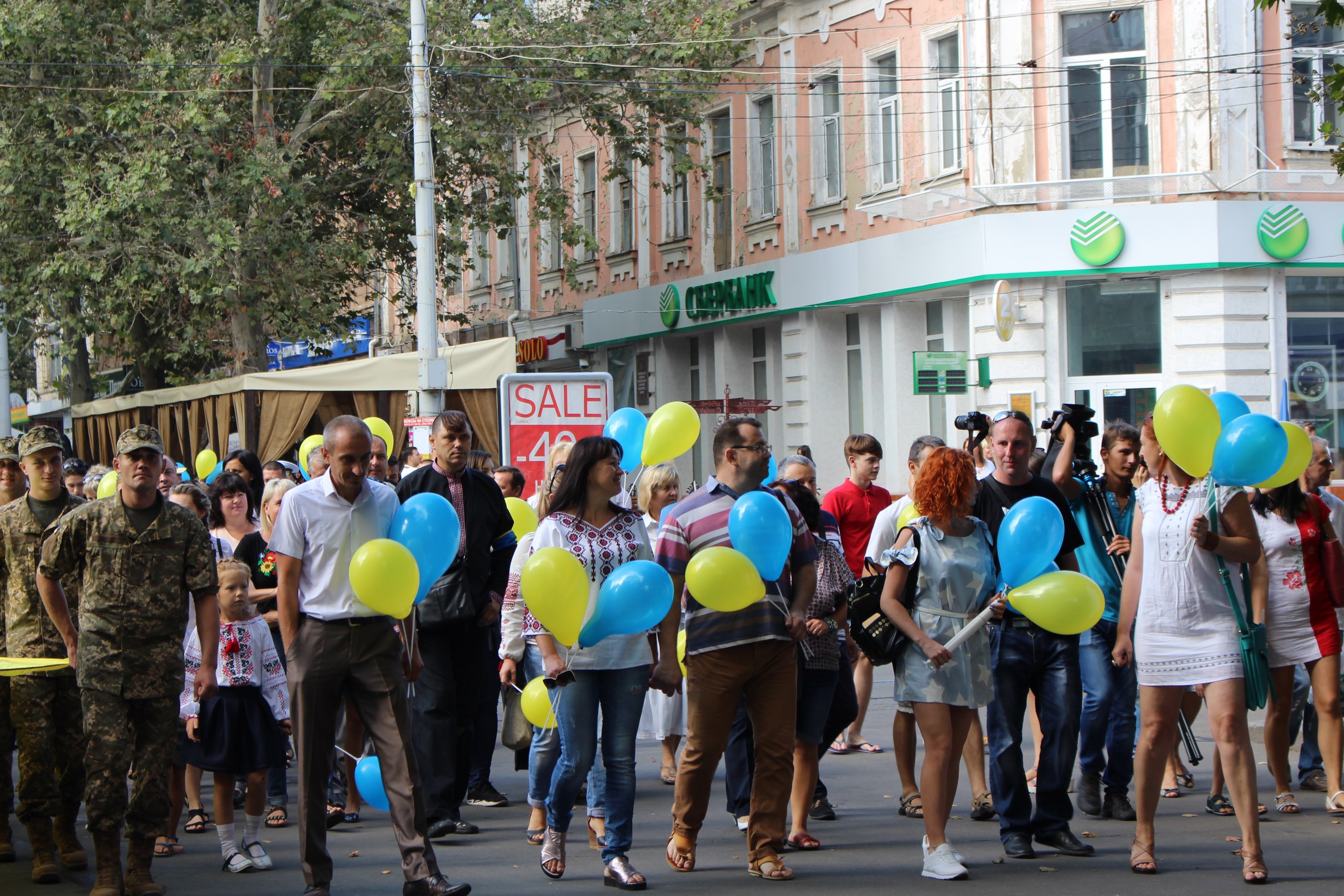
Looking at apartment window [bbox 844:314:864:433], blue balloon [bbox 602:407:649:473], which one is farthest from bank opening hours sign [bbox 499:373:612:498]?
apartment window [bbox 844:314:864:433]

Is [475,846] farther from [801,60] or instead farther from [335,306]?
[801,60]

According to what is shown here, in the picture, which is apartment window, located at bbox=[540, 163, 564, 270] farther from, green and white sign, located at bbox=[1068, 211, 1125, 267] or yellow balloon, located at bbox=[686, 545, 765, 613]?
yellow balloon, located at bbox=[686, 545, 765, 613]

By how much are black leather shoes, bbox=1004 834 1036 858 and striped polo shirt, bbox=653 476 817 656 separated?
142 cm

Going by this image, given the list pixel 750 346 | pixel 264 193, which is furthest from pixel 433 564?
pixel 750 346

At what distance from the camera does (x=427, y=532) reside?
22.1 feet

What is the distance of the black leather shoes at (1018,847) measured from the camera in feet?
22.8

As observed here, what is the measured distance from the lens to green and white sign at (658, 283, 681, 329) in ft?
95.1

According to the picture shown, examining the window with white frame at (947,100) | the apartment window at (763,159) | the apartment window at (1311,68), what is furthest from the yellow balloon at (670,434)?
the apartment window at (763,159)

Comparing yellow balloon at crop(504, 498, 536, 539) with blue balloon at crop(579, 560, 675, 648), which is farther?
Result: yellow balloon at crop(504, 498, 536, 539)

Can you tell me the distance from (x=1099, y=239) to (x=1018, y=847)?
578 inches

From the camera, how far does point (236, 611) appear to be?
777cm

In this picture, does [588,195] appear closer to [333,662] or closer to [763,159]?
[763,159]

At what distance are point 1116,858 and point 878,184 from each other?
17.7m

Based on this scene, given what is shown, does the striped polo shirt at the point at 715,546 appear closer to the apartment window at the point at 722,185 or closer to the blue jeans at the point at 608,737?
the blue jeans at the point at 608,737
